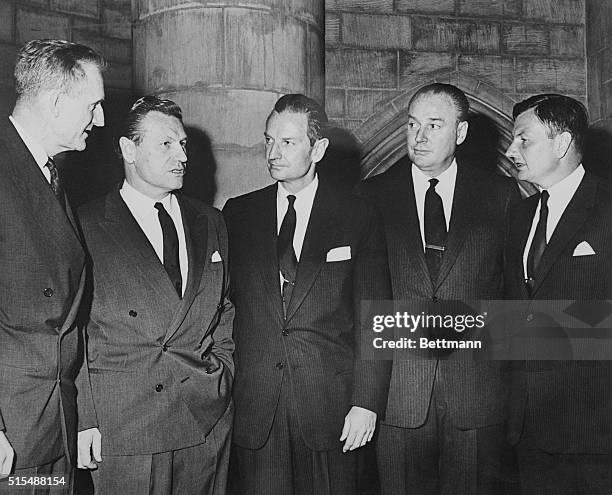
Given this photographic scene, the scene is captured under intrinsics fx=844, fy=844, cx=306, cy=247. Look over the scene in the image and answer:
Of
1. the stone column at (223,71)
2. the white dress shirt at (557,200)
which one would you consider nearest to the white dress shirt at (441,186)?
the white dress shirt at (557,200)

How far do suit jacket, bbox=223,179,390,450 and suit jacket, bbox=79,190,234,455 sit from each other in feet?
0.42

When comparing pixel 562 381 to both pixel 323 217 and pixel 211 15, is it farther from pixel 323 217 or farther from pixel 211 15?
pixel 211 15

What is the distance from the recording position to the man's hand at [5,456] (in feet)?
6.36

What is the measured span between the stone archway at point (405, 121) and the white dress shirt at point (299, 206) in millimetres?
907

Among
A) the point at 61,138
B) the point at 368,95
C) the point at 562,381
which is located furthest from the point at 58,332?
the point at 368,95

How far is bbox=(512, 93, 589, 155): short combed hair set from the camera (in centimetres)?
257

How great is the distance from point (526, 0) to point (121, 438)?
8.33 ft

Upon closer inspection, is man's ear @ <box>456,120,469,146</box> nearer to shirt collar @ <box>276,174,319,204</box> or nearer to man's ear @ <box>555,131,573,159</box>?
man's ear @ <box>555,131,573,159</box>

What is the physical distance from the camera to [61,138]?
6.89ft

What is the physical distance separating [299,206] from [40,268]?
78 cm

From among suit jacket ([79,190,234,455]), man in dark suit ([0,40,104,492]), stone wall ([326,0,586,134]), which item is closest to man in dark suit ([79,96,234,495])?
suit jacket ([79,190,234,455])

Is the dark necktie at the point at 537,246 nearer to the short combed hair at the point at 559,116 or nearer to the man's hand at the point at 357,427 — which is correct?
the short combed hair at the point at 559,116

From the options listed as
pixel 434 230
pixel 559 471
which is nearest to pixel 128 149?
pixel 434 230

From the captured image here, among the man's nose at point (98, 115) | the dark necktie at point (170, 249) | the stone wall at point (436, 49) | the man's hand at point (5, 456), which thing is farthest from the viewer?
the stone wall at point (436, 49)
